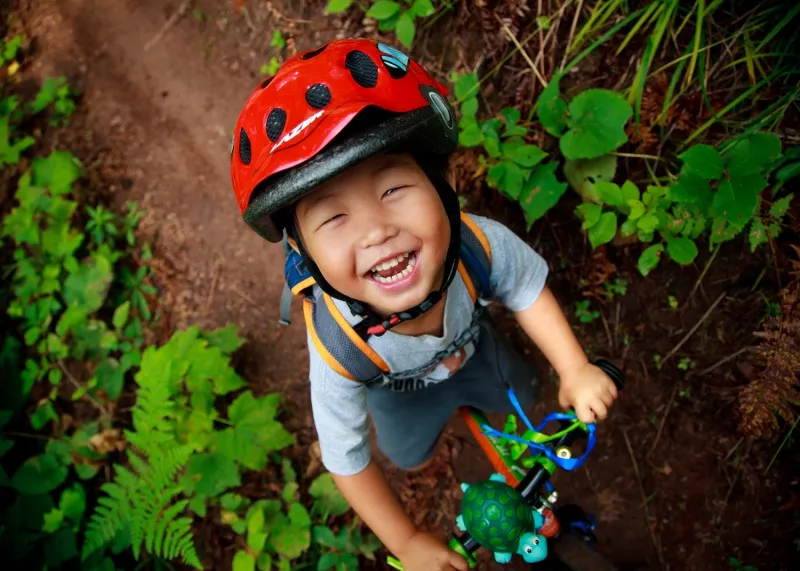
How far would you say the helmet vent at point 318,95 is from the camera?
4.38 ft

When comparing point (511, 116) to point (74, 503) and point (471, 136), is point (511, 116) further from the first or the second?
point (74, 503)

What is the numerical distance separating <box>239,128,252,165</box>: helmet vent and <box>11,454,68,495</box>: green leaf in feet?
8.53

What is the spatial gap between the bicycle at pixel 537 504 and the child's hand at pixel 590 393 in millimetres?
35

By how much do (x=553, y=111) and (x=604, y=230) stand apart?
608 millimetres

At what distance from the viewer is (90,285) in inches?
134

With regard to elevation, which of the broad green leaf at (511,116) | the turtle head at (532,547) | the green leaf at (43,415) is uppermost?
the broad green leaf at (511,116)

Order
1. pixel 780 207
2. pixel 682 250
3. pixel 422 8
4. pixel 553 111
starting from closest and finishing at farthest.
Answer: pixel 780 207 → pixel 682 250 → pixel 553 111 → pixel 422 8

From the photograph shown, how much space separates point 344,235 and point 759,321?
6.96 ft

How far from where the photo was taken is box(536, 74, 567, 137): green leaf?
2369mm

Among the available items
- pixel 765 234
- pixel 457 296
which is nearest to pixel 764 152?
pixel 765 234

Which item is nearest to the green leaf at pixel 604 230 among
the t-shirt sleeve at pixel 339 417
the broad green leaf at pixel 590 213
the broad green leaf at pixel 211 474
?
the broad green leaf at pixel 590 213

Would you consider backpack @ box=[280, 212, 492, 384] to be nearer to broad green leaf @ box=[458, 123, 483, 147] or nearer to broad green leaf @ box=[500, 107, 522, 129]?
broad green leaf @ box=[458, 123, 483, 147]

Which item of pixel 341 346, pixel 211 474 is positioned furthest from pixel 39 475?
pixel 341 346

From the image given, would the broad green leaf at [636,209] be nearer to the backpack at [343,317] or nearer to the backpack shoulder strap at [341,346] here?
the backpack at [343,317]
